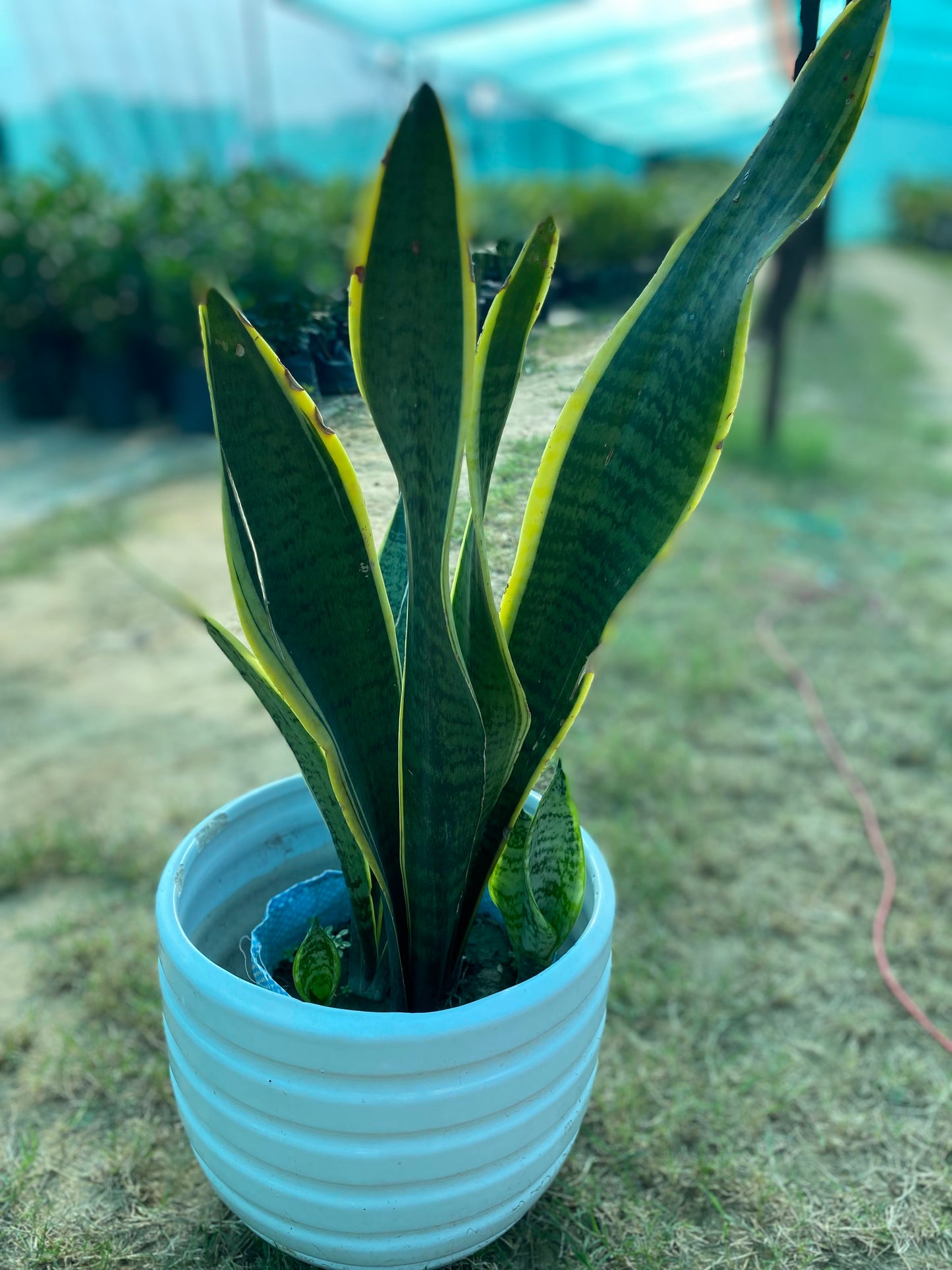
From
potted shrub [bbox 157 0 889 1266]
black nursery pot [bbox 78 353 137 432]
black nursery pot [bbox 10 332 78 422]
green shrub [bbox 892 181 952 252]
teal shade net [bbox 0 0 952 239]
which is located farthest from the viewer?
green shrub [bbox 892 181 952 252]

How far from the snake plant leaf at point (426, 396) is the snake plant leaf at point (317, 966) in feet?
0.54

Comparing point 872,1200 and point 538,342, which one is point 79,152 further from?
point 872,1200

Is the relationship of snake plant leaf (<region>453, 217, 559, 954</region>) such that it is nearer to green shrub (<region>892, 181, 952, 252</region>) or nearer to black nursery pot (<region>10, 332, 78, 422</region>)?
black nursery pot (<region>10, 332, 78, 422</region>)

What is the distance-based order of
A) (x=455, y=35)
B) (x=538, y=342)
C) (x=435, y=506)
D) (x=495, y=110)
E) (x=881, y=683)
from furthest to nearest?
(x=495, y=110), (x=455, y=35), (x=881, y=683), (x=538, y=342), (x=435, y=506)

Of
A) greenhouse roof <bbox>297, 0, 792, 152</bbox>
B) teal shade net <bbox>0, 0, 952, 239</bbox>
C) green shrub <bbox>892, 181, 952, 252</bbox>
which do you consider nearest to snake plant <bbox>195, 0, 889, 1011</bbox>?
teal shade net <bbox>0, 0, 952, 239</bbox>

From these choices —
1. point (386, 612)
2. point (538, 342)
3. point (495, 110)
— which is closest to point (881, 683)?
point (538, 342)

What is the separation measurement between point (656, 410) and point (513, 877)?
1.49ft

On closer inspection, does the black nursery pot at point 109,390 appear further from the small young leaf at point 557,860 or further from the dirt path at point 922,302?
the small young leaf at point 557,860

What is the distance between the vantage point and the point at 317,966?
883 mm

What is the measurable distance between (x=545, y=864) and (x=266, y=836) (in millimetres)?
332

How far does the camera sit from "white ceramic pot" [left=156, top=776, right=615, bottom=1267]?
2.43ft

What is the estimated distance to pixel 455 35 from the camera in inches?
308

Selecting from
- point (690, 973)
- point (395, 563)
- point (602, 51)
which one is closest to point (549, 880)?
point (395, 563)

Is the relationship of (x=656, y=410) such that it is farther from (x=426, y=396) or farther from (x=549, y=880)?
(x=549, y=880)
